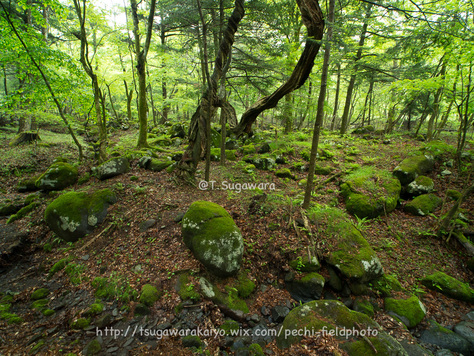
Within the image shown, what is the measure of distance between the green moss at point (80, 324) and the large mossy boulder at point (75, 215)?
109 inches

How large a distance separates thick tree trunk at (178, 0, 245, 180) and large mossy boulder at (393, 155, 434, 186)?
25.9 ft

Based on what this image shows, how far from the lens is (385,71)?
11.9 m

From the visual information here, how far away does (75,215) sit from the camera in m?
5.71

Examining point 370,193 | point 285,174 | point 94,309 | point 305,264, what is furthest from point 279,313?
point 285,174

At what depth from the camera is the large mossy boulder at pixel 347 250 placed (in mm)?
4734

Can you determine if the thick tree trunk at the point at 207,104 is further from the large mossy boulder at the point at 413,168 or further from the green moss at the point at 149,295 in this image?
the large mossy boulder at the point at 413,168

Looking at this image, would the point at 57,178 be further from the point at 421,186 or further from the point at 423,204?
the point at 421,186

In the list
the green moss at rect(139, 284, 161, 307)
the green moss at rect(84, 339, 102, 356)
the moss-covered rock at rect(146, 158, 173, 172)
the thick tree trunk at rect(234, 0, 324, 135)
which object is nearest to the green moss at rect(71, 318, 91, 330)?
the green moss at rect(84, 339, 102, 356)

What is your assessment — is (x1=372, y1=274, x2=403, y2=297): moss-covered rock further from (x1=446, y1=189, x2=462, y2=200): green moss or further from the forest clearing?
(x1=446, y1=189, x2=462, y2=200): green moss

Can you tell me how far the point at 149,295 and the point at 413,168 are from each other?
10.4 meters

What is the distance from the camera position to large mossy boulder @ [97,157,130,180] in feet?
25.1

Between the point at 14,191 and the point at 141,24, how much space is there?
1352 cm

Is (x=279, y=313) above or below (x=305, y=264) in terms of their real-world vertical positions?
below

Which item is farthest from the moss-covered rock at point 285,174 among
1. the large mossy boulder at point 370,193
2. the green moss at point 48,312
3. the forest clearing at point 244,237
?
the green moss at point 48,312
